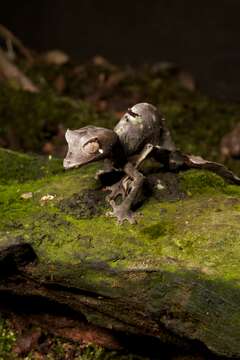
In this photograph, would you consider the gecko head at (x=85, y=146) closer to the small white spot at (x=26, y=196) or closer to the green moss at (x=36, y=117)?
the small white spot at (x=26, y=196)

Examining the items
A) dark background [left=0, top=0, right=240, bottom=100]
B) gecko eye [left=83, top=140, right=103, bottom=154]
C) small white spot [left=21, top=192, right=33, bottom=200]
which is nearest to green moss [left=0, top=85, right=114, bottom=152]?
dark background [left=0, top=0, right=240, bottom=100]

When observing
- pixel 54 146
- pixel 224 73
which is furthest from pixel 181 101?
pixel 54 146

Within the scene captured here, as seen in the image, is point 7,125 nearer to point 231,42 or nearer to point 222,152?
point 222,152

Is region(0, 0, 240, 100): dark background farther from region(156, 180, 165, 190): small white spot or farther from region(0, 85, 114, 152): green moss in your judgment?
region(156, 180, 165, 190): small white spot

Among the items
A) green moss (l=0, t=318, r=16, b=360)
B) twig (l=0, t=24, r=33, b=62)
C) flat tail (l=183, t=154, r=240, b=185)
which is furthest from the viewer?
twig (l=0, t=24, r=33, b=62)

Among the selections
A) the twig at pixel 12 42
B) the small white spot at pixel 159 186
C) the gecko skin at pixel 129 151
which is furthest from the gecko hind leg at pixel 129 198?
the twig at pixel 12 42

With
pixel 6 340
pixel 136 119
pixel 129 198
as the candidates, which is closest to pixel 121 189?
pixel 129 198

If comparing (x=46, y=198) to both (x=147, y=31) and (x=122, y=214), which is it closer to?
(x=122, y=214)
